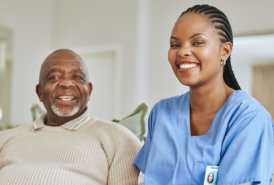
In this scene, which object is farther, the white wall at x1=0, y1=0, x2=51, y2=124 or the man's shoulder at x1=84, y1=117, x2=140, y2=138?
the white wall at x1=0, y1=0, x2=51, y2=124

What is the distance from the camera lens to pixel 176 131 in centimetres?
118

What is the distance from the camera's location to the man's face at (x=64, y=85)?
5.22 feet

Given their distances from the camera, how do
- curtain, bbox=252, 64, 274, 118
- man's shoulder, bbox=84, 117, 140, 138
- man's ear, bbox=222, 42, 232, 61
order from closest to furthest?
man's ear, bbox=222, 42, 232, 61 → man's shoulder, bbox=84, 117, 140, 138 → curtain, bbox=252, 64, 274, 118

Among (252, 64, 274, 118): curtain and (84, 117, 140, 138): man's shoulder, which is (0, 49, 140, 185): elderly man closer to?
(84, 117, 140, 138): man's shoulder

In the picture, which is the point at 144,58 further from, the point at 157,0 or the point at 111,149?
the point at 111,149

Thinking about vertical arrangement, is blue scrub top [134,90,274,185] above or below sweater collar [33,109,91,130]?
above

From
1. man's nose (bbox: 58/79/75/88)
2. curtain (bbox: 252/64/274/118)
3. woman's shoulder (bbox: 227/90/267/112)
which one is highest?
woman's shoulder (bbox: 227/90/267/112)

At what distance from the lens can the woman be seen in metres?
0.98

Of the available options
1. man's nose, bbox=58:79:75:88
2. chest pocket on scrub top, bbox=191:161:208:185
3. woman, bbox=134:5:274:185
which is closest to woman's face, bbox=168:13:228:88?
woman, bbox=134:5:274:185

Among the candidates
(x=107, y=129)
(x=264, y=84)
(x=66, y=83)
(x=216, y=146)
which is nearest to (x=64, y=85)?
(x=66, y=83)

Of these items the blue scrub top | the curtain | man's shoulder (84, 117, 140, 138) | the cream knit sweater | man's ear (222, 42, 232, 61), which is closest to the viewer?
the blue scrub top

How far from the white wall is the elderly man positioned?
3.14 meters

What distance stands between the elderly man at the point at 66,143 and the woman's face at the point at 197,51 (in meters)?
0.48

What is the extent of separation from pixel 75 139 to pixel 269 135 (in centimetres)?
81
